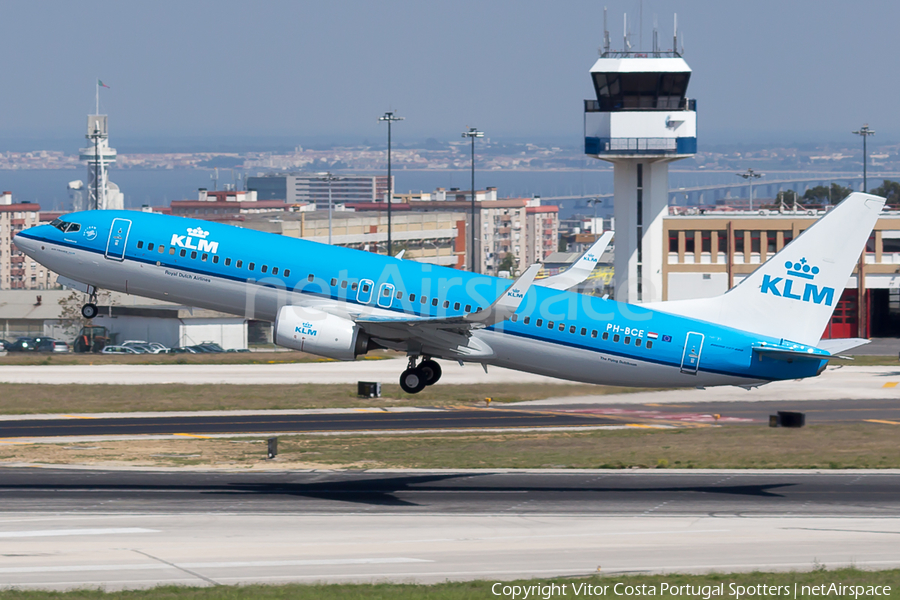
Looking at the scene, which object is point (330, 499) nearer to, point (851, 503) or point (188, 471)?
point (188, 471)

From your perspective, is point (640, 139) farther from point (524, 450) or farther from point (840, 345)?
point (840, 345)

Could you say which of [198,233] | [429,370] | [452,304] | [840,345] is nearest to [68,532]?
[198,233]

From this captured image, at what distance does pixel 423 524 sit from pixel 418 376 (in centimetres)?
754

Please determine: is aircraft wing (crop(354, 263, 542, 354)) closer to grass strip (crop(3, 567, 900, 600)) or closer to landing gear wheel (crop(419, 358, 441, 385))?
landing gear wheel (crop(419, 358, 441, 385))

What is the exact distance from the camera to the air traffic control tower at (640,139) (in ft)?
409

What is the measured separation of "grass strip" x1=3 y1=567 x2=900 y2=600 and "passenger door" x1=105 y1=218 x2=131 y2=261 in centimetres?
1925

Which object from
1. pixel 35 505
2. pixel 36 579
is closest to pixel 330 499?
pixel 35 505

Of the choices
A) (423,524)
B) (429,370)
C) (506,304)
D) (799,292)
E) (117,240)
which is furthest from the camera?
(799,292)

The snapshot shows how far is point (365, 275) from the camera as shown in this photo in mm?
47625

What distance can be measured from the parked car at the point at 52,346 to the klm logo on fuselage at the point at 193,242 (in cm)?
8214

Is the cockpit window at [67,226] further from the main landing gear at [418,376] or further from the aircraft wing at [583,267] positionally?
the aircraft wing at [583,267]

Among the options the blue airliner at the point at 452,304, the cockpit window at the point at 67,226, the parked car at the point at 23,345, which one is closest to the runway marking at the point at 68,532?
the blue airliner at the point at 452,304

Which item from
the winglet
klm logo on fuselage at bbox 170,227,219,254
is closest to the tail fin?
the winglet

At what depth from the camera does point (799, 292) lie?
51.2 m
